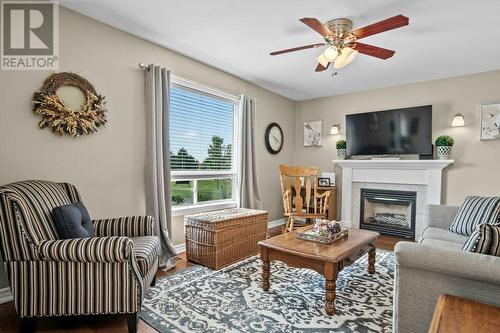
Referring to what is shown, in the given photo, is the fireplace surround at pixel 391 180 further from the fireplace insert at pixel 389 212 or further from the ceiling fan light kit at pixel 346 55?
the ceiling fan light kit at pixel 346 55

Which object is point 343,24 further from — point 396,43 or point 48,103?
point 48,103

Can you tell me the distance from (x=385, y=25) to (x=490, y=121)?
2.92 m

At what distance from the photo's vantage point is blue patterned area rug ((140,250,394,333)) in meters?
1.90

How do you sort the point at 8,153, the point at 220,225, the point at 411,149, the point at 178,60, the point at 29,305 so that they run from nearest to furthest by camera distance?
the point at 29,305 < the point at 8,153 < the point at 220,225 < the point at 178,60 < the point at 411,149

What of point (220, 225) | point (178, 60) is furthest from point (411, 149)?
point (178, 60)

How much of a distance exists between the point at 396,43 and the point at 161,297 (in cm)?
354

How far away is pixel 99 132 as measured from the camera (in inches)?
106

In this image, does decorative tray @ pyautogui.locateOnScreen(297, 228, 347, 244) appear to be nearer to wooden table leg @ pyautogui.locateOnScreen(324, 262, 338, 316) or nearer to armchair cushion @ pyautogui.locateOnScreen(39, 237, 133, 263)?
wooden table leg @ pyautogui.locateOnScreen(324, 262, 338, 316)

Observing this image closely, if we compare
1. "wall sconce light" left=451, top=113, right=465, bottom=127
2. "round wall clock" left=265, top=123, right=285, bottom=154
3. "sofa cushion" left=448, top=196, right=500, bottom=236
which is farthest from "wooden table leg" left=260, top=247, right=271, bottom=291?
"wall sconce light" left=451, top=113, right=465, bottom=127

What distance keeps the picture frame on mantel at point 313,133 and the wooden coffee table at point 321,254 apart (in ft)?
9.63

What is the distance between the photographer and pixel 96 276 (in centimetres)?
176

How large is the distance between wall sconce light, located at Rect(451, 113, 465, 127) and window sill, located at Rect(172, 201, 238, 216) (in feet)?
11.3

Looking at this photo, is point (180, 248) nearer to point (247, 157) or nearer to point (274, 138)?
point (247, 157)

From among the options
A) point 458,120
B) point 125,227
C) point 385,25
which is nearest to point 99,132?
point 125,227
